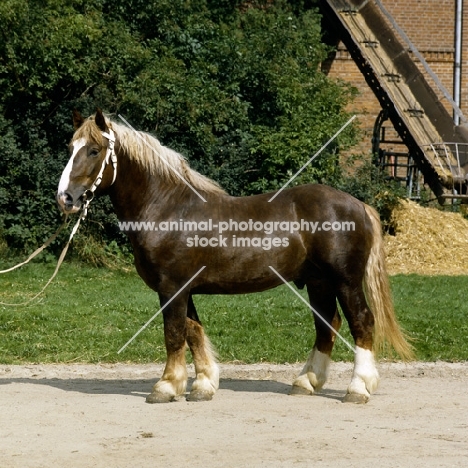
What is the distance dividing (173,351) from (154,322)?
12.0 ft

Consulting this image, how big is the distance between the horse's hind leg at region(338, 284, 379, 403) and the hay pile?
8145 millimetres

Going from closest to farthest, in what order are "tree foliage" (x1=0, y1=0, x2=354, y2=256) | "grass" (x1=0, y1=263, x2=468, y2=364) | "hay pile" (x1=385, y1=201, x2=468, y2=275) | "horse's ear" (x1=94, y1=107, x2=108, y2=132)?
"horse's ear" (x1=94, y1=107, x2=108, y2=132)
"grass" (x1=0, y1=263, x2=468, y2=364)
"tree foliage" (x1=0, y1=0, x2=354, y2=256)
"hay pile" (x1=385, y1=201, x2=468, y2=275)

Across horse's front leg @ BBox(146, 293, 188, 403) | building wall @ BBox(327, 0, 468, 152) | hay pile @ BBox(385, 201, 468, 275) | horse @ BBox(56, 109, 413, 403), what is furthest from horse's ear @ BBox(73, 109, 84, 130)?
building wall @ BBox(327, 0, 468, 152)

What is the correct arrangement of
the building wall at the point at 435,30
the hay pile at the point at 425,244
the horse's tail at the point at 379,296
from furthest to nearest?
the building wall at the point at 435,30 < the hay pile at the point at 425,244 < the horse's tail at the point at 379,296

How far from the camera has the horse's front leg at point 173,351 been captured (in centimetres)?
728

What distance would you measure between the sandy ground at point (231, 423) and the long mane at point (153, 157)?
→ 1814 millimetres

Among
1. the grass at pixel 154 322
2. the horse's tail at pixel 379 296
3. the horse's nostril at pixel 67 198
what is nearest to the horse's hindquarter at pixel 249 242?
the horse's tail at pixel 379 296

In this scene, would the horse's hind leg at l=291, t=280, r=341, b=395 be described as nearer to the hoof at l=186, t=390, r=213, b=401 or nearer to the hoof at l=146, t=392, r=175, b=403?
the hoof at l=186, t=390, r=213, b=401

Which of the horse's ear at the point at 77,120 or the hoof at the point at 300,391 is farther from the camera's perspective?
the hoof at the point at 300,391

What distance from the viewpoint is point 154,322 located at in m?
10.9

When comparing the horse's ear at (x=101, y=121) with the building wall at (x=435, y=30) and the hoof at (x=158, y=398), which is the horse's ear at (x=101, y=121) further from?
Answer: the building wall at (x=435, y=30)

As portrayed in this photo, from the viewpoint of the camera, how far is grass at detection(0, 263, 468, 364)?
945 cm

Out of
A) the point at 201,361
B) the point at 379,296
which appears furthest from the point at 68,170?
the point at 379,296

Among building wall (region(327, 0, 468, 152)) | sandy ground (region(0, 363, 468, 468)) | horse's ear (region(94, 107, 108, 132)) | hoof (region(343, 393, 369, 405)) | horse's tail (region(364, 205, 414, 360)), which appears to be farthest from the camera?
building wall (region(327, 0, 468, 152))
